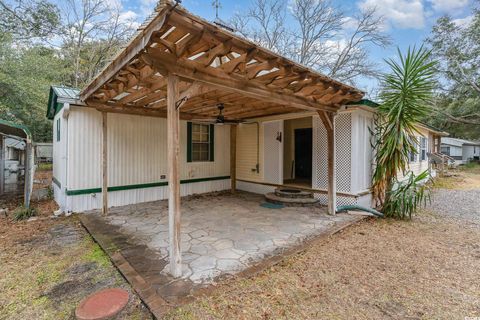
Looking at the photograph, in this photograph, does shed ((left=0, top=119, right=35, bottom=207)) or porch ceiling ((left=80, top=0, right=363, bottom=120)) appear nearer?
porch ceiling ((left=80, top=0, right=363, bottom=120))

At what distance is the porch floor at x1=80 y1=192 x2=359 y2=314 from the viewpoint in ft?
8.79

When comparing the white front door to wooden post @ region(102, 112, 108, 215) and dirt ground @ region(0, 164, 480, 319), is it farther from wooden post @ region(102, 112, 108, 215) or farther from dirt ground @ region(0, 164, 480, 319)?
wooden post @ region(102, 112, 108, 215)

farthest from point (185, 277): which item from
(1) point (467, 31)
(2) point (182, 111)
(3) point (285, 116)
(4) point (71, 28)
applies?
(1) point (467, 31)

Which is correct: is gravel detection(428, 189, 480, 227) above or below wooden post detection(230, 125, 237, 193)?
below

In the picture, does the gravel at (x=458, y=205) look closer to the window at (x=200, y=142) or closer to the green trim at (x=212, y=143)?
the green trim at (x=212, y=143)

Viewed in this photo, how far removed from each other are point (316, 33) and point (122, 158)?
47.2 feet

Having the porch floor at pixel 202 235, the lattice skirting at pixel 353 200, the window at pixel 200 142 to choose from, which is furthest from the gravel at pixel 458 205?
the window at pixel 200 142

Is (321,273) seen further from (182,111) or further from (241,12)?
(241,12)

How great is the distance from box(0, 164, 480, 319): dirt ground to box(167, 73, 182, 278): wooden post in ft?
1.73

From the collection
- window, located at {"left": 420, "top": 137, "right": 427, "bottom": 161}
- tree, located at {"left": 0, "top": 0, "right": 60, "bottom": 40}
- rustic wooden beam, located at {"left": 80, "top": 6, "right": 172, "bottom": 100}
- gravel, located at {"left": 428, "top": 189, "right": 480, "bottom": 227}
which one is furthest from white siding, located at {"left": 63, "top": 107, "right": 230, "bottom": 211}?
tree, located at {"left": 0, "top": 0, "right": 60, "bottom": 40}

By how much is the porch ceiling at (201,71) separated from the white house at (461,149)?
25458mm

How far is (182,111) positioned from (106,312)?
5.08 meters

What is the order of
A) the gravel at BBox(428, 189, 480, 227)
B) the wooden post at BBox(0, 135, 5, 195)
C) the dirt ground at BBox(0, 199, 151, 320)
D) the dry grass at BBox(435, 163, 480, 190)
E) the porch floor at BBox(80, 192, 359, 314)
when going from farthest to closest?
the dry grass at BBox(435, 163, 480, 190) → the wooden post at BBox(0, 135, 5, 195) → the gravel at BBox(428, 189, 480, 227) → the porch floor at BBox(80, 192, 359, 314) → the dirt ground at BBox(0, 199, 151, 320)

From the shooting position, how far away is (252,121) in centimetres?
752
